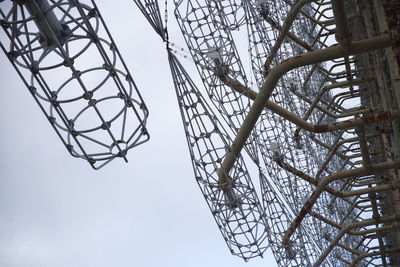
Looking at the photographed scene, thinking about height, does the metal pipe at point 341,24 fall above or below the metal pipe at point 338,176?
below

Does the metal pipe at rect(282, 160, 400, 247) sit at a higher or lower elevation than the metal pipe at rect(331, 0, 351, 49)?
higher

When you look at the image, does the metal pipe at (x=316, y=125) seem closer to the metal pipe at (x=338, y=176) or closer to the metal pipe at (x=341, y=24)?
the metal pipe at (x=338, y=176)

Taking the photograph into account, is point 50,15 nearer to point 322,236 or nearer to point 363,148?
point 363,148

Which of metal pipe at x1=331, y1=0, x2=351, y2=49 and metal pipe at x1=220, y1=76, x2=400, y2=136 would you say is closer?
metal pipe at x1=331, y1=0, x2=351, y2=49

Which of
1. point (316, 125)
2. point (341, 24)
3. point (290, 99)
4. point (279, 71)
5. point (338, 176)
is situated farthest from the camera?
point (290, 99)

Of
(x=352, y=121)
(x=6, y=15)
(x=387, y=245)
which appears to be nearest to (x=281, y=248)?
(x=352, y=121)

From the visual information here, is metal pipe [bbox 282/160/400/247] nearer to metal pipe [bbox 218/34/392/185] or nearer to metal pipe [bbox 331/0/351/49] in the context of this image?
metal pipe [bbox 218/34/392/185]

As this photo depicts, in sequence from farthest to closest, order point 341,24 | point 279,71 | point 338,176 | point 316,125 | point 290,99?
point 290,99 → point 338,176 → point 316,125 → point 279,71 → point 341,24

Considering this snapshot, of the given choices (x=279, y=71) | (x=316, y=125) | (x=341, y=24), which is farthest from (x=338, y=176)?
(x=341, y=24)

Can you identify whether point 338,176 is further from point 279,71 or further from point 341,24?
point 341,24

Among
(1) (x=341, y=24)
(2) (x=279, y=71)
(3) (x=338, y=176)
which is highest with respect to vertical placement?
(3) (x=338, y=176)

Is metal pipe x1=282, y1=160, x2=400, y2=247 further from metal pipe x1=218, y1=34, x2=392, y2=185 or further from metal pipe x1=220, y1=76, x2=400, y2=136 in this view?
metal pipe x1=218, y1=34, x2=392, y2=185

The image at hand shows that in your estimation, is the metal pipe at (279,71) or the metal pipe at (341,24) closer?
the metal pipe at (341,24)

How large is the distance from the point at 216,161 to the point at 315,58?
4087 mm
